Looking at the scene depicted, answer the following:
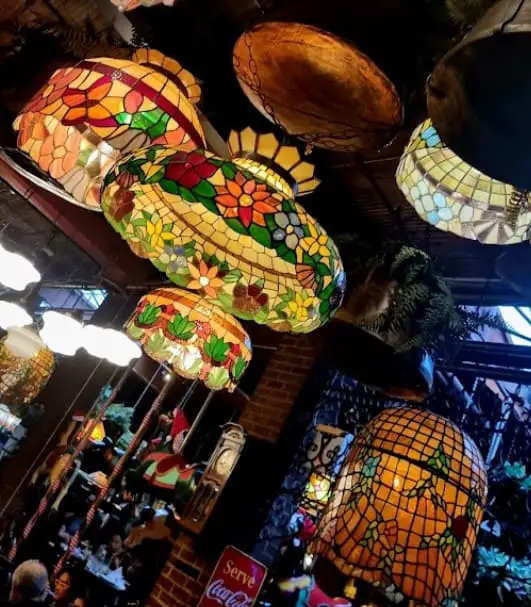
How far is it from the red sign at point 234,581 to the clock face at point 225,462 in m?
0.55

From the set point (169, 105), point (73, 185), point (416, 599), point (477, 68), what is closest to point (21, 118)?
point (73, 185)

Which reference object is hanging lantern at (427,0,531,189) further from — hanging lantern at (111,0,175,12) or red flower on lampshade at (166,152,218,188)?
hanging lantern at (111,0,175,12)

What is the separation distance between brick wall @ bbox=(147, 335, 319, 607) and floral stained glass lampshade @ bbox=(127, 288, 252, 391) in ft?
1.81

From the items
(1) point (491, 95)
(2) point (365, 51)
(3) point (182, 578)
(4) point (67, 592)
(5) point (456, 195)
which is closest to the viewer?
(1) point (491, 95)

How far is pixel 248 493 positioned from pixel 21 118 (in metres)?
3.03

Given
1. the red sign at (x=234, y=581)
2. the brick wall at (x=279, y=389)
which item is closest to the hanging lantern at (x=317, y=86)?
the brick wall at (x=279, y=389)

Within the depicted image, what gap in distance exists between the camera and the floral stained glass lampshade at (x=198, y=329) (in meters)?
3.18

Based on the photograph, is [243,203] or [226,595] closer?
[243,203]

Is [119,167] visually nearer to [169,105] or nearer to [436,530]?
[169,105]

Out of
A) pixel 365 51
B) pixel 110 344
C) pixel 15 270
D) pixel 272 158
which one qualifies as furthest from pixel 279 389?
pixel 365 51

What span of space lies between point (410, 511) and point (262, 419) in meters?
2.48

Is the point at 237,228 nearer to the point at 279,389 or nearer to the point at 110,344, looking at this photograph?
the point at 279,389

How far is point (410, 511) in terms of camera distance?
179 cm

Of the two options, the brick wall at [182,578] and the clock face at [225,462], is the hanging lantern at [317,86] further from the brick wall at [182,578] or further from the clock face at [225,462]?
the brick wall at [182,578]
